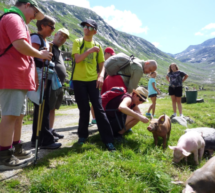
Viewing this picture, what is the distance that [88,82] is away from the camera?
409 cm

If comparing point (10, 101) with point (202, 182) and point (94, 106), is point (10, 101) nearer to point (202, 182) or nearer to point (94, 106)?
point (94, 106)

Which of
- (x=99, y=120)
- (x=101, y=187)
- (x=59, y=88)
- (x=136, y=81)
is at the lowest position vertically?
(x=101, y=187)

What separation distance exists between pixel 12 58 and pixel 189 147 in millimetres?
3748

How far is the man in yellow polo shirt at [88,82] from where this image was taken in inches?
156

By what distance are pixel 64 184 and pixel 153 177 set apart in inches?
56.3

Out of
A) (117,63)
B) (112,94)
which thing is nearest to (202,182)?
(112,94)

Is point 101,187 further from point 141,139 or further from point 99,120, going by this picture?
point 141,139

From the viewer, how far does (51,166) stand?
10.4 ft

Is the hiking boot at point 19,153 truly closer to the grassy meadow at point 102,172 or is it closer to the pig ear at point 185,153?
the grassy meadow at point 102,172

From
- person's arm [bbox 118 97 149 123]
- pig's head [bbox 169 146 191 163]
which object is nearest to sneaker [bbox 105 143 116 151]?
person's arm [bbox 118 97 149 123]

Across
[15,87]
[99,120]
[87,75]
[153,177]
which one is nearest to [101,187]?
[153,177]

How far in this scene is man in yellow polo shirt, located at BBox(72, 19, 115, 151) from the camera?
397cm

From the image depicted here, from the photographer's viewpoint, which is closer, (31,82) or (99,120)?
(31,82)

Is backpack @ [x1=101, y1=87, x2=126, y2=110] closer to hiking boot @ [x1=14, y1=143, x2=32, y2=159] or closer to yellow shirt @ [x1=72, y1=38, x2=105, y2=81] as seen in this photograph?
yellow shirt @ [x1=72, y1=38, x2=105, y2=81]
